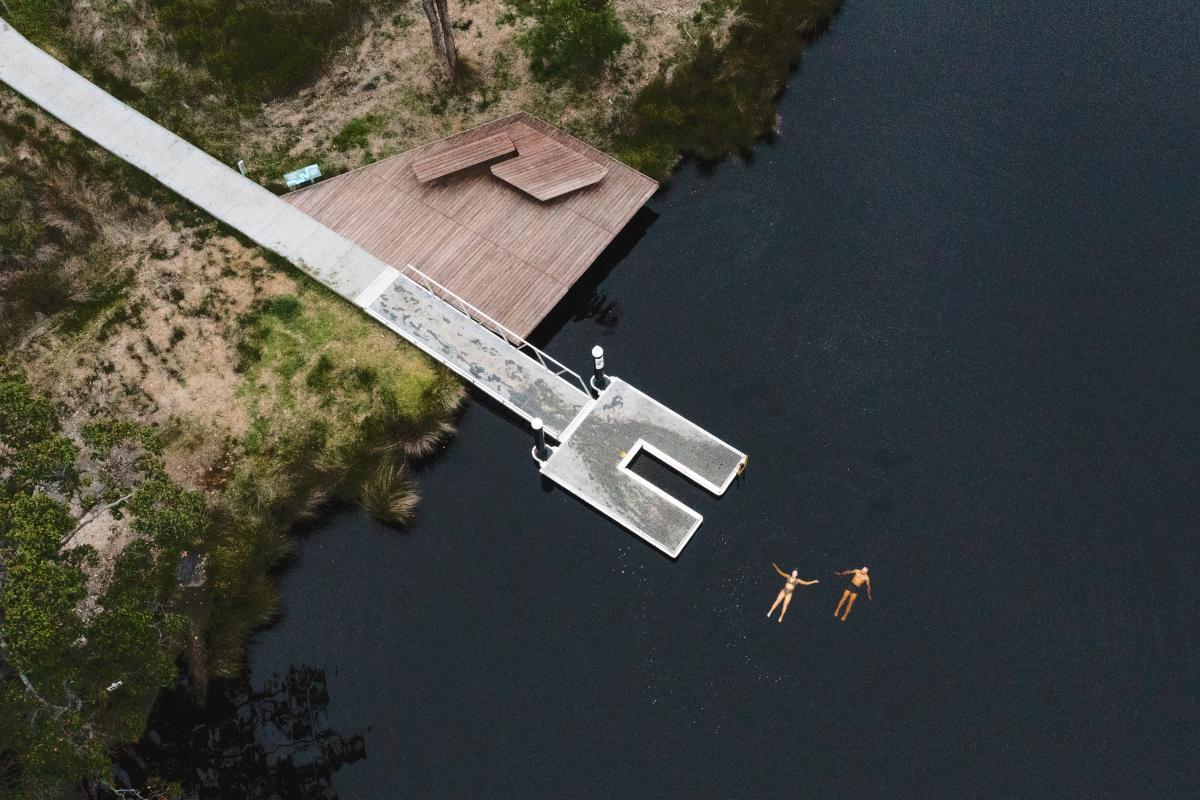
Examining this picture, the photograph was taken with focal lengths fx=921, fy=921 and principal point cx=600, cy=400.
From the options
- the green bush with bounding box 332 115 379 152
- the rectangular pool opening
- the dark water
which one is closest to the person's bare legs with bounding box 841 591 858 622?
the dark water

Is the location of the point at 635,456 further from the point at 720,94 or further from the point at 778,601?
the point at 720,94

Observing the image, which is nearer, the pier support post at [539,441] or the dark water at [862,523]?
the dark water at [862,523]

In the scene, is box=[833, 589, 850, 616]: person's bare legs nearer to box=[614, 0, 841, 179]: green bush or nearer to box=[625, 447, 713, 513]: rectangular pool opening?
box=[625, 447, 713, 513]: rectangular pool opening

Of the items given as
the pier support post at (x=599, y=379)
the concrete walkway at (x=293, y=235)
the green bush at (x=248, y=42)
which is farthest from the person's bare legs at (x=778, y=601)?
the green bush at (x=248, y=42)

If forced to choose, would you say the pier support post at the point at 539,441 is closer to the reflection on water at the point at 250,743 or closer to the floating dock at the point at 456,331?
the floating dock at the point at 456,331

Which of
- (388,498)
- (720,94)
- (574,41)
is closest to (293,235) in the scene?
(388,498)
